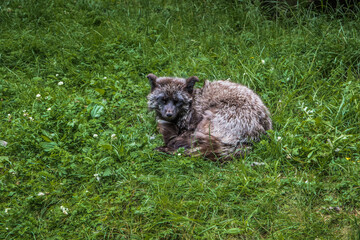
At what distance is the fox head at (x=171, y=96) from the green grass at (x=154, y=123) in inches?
10.4

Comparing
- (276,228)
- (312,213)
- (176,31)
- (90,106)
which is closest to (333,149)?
(312,213)

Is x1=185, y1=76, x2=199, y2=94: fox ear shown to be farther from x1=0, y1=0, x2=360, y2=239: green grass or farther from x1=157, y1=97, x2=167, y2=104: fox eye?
x1=0, y1=0, x2=360, y2=239: green grass

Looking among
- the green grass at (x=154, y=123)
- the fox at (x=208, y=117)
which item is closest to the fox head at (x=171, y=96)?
the fox at (x=208, y=117)

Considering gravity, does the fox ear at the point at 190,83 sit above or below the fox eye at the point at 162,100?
above

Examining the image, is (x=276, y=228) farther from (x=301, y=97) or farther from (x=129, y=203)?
(x=301, y=97)

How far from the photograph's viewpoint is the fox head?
534 cm

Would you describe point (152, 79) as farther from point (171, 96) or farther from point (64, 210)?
point (64, 210)

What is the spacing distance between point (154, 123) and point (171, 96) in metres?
0.49

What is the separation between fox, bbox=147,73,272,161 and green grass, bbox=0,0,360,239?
19 centimetres

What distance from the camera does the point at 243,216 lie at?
3.81 metres

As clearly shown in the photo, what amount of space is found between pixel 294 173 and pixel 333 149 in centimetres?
60

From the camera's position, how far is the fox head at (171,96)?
5344 millimetres

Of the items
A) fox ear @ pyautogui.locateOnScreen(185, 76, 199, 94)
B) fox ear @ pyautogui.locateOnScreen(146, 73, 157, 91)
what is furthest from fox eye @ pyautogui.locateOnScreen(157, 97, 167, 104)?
fox ear @ pyautogui.locateOnScreen(185, 76, 199, 94)

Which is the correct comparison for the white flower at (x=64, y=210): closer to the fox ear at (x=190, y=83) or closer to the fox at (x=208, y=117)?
the fox at (x=208, y=117)
